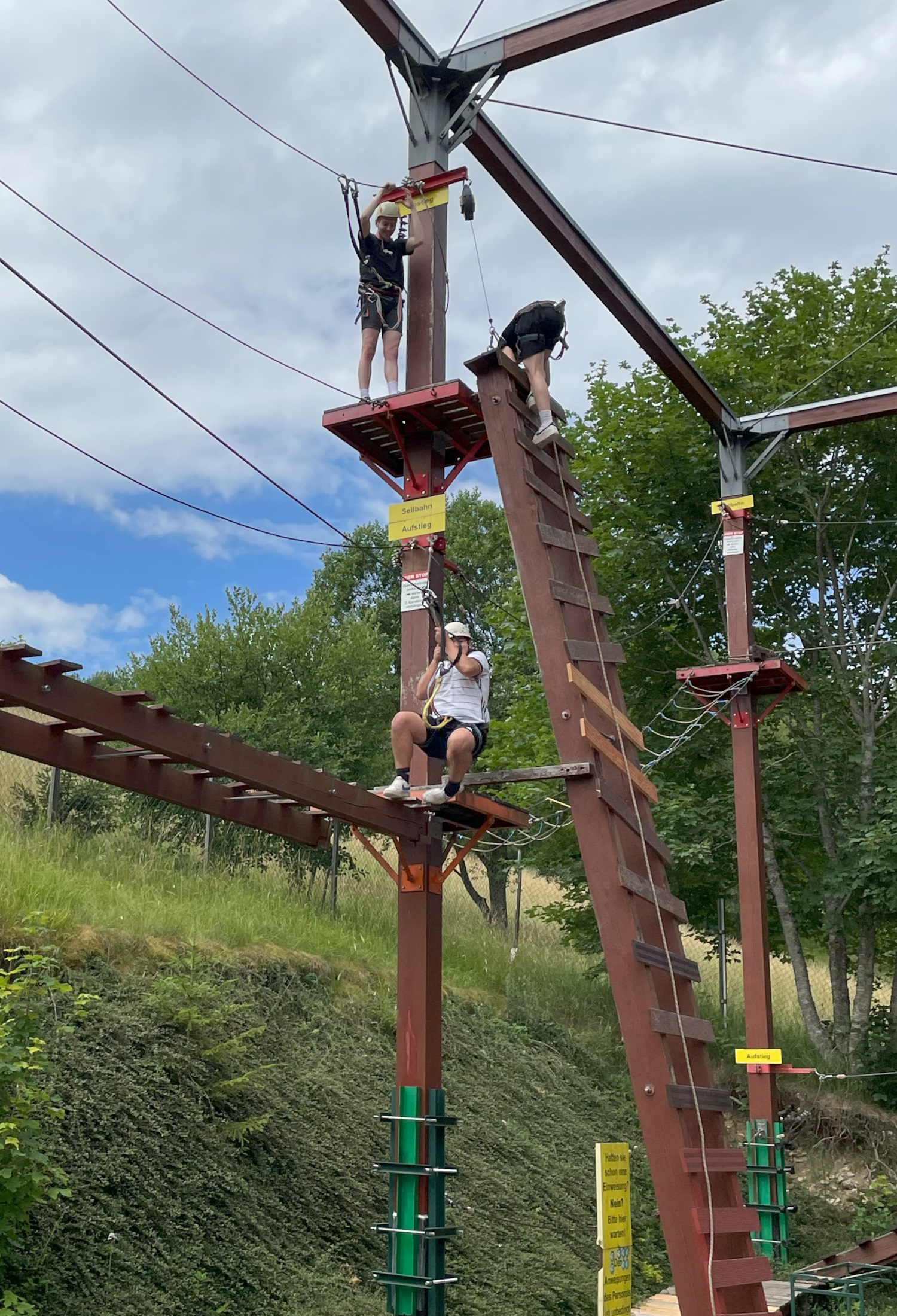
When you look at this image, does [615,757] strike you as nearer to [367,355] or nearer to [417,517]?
[417,517]

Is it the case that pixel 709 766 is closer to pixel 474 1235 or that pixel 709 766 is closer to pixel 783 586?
pixel 783 586

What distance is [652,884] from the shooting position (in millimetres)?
6773

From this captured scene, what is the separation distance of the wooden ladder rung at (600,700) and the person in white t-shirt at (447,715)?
573mm

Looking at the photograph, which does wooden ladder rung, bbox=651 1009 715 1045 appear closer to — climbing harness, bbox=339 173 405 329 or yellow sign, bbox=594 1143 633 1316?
yellow sign, bbox=594 1143 633 1316

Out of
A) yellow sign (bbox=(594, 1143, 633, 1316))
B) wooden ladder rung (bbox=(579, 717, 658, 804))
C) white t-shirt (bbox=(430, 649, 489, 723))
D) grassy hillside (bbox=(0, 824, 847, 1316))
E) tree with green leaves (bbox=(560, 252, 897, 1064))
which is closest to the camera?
wooden ladder rung (bbox=(579, 717, 658, 804))

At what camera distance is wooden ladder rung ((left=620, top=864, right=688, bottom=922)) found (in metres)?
6.42

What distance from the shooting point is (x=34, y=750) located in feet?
21.2

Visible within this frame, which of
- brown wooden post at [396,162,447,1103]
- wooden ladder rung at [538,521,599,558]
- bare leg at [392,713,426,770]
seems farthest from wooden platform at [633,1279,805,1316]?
wooden ladder rung at [538,521,599,558]

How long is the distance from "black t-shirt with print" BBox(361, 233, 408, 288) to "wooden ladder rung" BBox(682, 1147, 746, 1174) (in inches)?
223

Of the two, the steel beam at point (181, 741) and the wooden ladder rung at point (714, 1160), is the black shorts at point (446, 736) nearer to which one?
the steel beam at point (181, 741)

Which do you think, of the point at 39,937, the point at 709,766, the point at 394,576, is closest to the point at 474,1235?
the point at 39,937

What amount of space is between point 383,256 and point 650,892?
4.55 meters

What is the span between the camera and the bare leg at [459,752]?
23.0 feet

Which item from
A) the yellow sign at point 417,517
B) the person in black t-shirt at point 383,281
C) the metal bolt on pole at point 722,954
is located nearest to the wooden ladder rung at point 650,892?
the yellow sign at point 417,517
